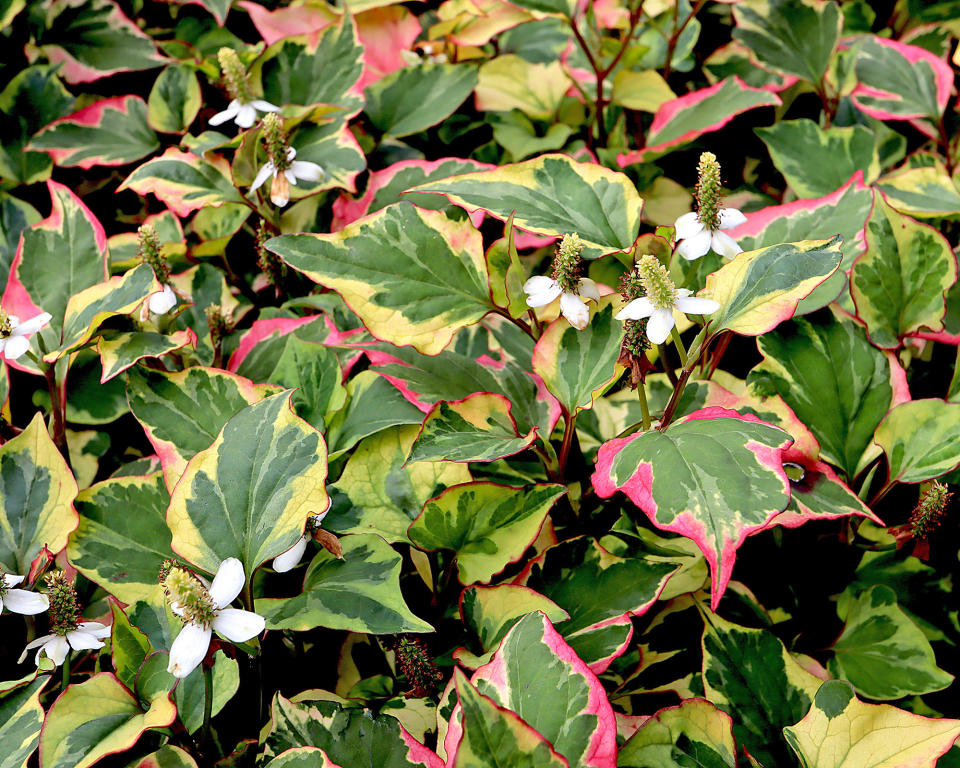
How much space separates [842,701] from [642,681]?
0.23 meters

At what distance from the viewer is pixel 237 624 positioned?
0.65 metres

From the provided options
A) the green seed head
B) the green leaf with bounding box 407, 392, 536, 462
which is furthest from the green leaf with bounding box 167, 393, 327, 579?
the green seed head

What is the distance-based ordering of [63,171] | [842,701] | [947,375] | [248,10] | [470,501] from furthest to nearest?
[248,10] → [63,171] → [947,375] → [470,501] → [842,701]

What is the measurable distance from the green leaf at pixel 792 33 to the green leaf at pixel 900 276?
44 centimetres

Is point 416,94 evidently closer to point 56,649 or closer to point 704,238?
point 704,238

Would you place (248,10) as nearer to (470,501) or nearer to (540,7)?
(540,7)

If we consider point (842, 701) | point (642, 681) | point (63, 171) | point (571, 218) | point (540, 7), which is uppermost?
point (540, 7)

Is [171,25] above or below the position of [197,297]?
above

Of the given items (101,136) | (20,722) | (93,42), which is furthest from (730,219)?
(93,42)

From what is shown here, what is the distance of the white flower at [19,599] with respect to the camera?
2.47ft

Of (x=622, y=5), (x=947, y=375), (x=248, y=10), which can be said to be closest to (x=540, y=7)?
(x=622, y=5)

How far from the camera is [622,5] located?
1.56 metres

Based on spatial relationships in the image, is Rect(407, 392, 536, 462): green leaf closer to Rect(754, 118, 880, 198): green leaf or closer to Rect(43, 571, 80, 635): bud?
Rect(43, 571, 80, 635): bud

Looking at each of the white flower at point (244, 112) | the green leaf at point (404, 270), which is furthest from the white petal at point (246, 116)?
the green leaf at point (404, 270)
